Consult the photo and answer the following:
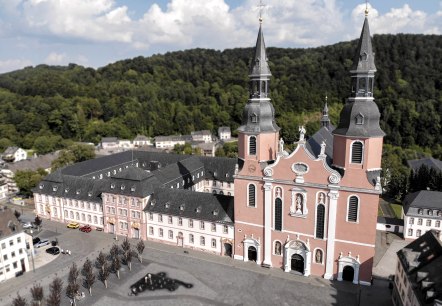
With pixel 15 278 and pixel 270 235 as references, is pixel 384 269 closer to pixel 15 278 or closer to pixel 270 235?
pixel 270 235

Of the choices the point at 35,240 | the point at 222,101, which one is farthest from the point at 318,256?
the point at 222,101

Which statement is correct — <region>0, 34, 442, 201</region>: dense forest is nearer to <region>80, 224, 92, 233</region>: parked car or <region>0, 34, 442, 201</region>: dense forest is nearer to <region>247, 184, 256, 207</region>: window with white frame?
<region>80, 224, 92, 233</region>: parked car

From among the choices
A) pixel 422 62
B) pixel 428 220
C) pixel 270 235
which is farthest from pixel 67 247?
pixel 422 62

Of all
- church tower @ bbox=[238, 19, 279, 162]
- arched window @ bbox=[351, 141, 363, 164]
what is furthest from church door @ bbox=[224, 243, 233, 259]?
arched window @ bbox=[351, 141, 363, 164]

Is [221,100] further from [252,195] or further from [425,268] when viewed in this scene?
[425,268]

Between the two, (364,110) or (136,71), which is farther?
(136,71)

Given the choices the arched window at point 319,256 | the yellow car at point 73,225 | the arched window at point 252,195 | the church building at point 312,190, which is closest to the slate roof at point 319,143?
the church building at point 312,190
